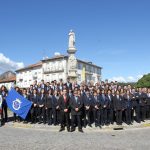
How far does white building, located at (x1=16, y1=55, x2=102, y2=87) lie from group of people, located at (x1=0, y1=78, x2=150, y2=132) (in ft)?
230

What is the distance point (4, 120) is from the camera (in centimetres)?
1772

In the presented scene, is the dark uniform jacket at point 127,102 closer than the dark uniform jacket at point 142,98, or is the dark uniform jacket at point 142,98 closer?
the dark uniform jacket at point 127,102

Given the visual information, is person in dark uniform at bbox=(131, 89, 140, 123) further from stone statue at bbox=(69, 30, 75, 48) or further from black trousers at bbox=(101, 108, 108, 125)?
stone statue at bbox=(69, 30, 75, 48)

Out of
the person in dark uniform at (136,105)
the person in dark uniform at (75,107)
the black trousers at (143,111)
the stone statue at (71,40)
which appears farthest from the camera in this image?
the stone statue at (71,40)

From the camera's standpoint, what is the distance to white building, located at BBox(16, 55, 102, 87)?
95.5 meters

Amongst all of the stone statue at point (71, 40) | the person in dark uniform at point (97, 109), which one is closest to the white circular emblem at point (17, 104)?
the person in dark uniform at point (97, 109)

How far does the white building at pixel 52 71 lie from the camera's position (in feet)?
313

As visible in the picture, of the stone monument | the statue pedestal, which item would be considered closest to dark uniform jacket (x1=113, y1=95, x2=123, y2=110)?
the stone monument

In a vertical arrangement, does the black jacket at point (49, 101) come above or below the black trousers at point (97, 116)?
above

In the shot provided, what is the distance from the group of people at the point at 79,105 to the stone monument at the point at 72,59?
755 cm

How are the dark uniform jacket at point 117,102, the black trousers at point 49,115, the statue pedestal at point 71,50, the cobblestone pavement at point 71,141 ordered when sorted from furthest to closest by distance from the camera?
the statue pedestal at point 71,50 → the dark uniform jacket at point 117,102 → the black trousers at point 49,115 → the cobblestone pavement at point 71,141

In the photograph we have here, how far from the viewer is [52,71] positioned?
98688 millimetres

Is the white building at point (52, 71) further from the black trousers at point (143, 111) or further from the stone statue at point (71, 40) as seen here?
the black trousers at point (143, 111)

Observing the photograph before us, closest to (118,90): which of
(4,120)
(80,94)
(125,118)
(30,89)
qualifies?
(125,118)
